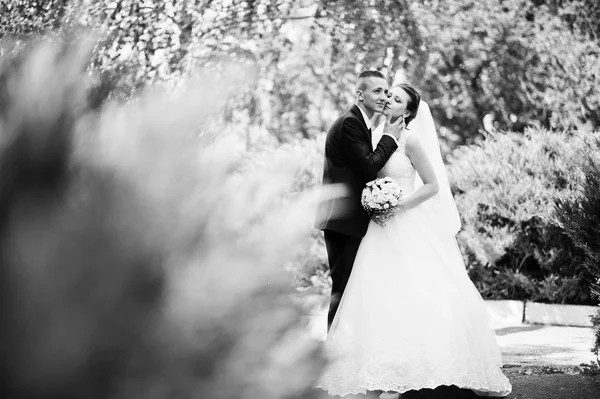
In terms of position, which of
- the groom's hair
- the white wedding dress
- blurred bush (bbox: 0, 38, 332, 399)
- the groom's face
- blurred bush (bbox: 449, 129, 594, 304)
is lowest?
blurred bush (bbox: 449, 129, 594, 304)

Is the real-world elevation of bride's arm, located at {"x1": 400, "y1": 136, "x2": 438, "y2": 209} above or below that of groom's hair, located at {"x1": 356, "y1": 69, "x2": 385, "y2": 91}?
below

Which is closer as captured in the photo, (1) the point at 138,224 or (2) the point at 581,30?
(1) the point at 138,224

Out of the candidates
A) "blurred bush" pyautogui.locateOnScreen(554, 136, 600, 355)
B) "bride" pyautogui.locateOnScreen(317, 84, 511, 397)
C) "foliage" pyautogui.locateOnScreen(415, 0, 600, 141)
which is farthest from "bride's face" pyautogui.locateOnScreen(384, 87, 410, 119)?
"foliage" pyautogui.locateOnScreen(415, 0, 600, 141)

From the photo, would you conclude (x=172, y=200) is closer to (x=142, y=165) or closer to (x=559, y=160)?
(x=142, y=165)

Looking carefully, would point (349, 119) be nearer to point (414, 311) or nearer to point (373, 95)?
point (373, 95)

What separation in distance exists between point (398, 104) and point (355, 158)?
56 cm

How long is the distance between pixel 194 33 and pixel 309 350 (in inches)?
429

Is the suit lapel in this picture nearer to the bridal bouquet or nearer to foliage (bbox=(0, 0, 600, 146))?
the bridal bouquet

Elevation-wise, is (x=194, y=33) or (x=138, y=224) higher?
(x=138, y=224)

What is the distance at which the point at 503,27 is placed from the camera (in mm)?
20016

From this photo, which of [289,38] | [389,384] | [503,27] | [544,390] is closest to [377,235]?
[389,384]

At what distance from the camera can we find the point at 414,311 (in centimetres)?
501

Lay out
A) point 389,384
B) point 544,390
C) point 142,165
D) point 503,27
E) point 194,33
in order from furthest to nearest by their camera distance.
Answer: point 503,27
point 194,33
point 544,390
point 389,384
point 142,165

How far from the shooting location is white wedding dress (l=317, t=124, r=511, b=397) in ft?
15.8
